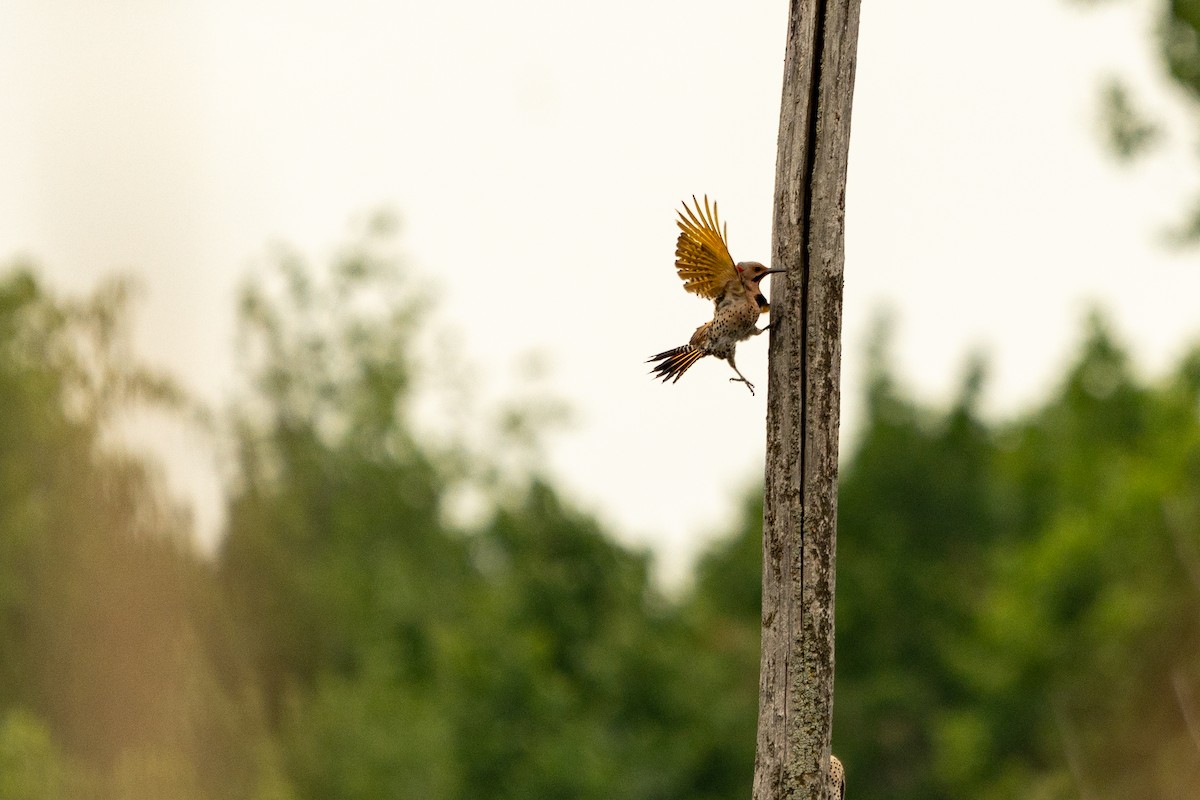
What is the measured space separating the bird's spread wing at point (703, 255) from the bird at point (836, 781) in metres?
2.04

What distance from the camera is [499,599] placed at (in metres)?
33.9

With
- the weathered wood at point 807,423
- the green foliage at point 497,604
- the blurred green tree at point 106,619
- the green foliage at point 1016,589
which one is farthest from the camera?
the green foliage at point 1016,589

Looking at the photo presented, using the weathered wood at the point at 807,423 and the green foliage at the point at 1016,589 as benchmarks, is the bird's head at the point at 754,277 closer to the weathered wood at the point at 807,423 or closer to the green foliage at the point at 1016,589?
the weathered wood at the point at 807,423

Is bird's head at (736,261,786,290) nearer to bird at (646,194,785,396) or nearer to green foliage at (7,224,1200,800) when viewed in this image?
bird at (646,194,785,396)

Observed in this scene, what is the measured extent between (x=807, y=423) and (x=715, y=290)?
2.44 ft

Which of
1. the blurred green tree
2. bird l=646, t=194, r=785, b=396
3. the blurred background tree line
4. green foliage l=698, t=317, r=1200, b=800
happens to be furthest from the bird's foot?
green foliage l=698, t=317, r=1200, b=800

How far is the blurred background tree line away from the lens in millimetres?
30375

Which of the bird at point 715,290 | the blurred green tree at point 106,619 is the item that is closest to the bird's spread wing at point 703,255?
the bird at point 715,290

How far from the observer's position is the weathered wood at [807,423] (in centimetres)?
670

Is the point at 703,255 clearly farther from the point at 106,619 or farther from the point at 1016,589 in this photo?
the point at 1016,589

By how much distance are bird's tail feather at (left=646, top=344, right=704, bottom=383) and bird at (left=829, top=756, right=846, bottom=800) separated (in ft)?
5.84

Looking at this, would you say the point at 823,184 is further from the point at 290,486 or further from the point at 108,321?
the point at 290,486

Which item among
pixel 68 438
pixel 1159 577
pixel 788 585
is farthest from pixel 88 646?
pixel 788 585

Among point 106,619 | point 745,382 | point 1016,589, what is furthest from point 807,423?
point 1016,589
